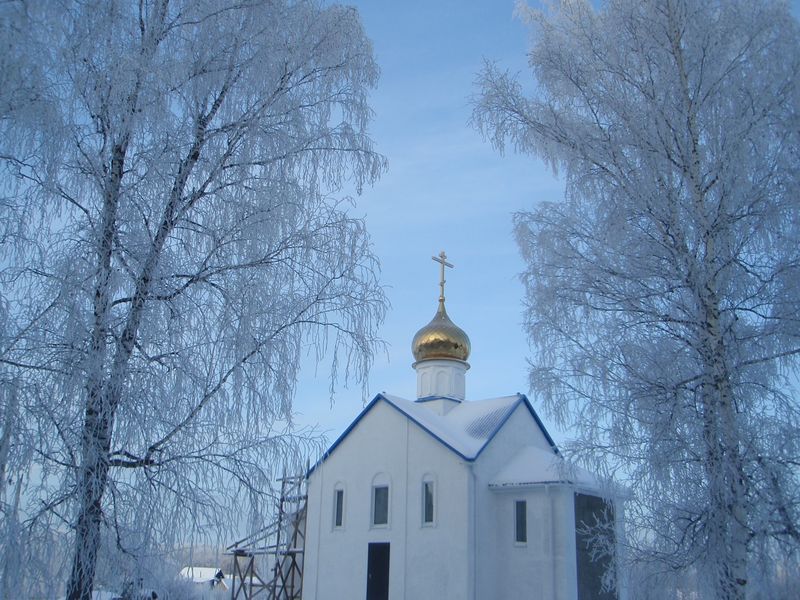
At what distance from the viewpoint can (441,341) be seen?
24.8 m

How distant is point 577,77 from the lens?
24.2ft

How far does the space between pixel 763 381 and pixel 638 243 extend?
1.59 m

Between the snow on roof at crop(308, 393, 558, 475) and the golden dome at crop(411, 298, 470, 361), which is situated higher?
the golden dome at crop(411, 298, 470, 361)

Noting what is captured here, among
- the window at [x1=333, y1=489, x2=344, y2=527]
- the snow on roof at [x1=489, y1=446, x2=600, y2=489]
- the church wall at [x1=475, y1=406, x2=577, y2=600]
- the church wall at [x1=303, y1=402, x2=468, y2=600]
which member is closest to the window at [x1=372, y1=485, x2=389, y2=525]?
the church wall at [x1=303, y1=402, x2=468, y2=600]

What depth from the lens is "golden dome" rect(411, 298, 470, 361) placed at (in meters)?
24.8

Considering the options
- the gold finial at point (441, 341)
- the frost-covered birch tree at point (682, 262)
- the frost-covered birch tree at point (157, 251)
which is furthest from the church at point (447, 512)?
the frost-covered birch tree at point (157, 251)

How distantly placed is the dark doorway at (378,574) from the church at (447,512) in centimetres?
3

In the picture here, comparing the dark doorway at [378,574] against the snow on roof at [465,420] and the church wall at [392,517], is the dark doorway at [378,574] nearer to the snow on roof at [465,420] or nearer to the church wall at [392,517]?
the church wall at [392,517]

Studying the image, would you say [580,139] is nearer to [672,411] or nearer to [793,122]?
[793,122]

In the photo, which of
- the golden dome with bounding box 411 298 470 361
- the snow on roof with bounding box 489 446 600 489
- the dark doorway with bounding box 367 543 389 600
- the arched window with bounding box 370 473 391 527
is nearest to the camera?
the snow on roof with bounding box 489 446 600 489

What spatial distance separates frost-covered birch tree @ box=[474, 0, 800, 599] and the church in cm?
1032

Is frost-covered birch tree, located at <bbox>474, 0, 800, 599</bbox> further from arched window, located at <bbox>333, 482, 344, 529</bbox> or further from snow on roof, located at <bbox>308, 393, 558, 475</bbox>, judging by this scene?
arched window, located at <bbox>333, 482, 344, 529</bbox>

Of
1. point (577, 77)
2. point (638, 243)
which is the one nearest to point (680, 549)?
point (638, 243)

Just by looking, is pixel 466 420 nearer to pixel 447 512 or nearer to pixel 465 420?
pixel 465 420
